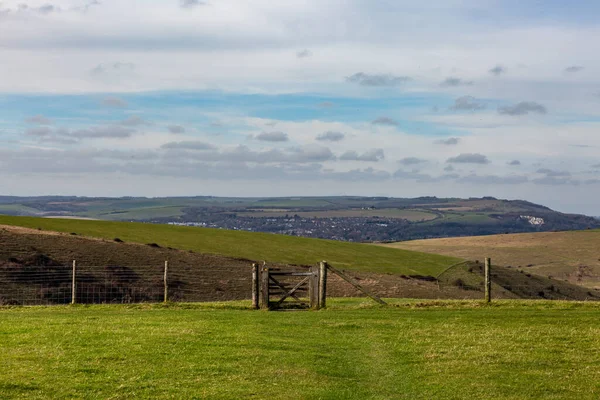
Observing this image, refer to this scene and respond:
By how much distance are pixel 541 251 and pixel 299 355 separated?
95.5 m

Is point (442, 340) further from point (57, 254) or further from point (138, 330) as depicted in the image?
point (57, 254)

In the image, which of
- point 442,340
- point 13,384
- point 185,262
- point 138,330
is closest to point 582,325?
point 442,340

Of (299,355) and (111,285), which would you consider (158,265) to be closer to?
(111,285)

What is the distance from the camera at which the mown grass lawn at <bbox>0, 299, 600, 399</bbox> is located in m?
15.2

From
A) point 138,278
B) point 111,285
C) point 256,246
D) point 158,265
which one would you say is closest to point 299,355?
point 111,285

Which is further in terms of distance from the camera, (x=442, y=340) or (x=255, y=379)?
(x=442, y=340)

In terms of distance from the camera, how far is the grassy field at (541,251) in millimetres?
89688

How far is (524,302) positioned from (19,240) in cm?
3475

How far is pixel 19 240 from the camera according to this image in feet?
169

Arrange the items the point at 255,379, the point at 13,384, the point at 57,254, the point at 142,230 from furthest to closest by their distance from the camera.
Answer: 1. the point at 142,230
2. the point at 57,254
3. the point at 255,379
4. the point at 13,384

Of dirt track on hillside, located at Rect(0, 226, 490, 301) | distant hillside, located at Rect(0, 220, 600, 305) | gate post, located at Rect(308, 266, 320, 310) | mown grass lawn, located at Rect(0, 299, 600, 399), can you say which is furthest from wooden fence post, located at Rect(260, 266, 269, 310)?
distant hillside, located at Rect(0, 220, 600, 305)

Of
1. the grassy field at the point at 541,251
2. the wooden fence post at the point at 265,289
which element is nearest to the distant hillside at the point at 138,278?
the wooden fence post at the point at 265,289

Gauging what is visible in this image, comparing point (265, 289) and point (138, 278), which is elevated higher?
point (265, 289)

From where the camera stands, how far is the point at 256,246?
263 ft
